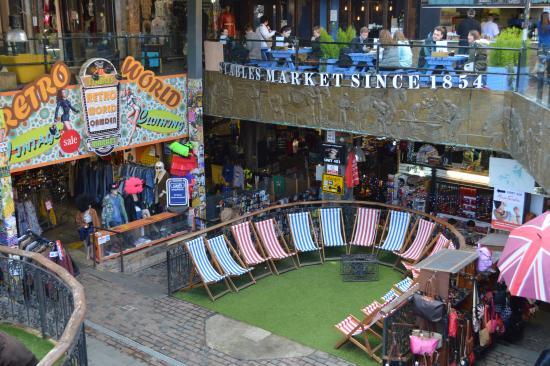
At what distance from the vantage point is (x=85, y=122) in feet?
44.7

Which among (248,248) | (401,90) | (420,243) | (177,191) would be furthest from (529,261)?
(177,191)

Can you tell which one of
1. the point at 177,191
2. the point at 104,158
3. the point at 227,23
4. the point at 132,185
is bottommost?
the point at 177,191

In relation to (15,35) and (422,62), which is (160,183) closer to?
(15,35)

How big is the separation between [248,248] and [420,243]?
11.7ft

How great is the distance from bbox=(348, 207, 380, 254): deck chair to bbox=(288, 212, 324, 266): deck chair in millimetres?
817

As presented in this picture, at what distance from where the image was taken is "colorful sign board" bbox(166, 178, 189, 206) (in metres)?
15.4

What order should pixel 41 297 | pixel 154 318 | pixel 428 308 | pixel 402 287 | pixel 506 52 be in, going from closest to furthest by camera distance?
pixel 41 297
pixel 428 308
pixel 402 287
pixel 154 318
pixel 506 52

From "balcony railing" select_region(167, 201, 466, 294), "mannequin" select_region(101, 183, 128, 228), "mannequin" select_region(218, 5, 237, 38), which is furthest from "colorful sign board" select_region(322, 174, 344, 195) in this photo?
"mannequin" select_region(218, 5, 237, 38)

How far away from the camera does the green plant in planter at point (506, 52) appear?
11.5 metres

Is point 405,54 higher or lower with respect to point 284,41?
lower

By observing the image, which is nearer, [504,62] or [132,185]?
[504,62]

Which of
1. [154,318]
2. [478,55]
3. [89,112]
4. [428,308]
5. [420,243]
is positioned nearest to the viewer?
[428,308]

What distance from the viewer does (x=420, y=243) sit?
13.3 metres

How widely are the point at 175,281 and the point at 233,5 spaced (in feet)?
39.6
